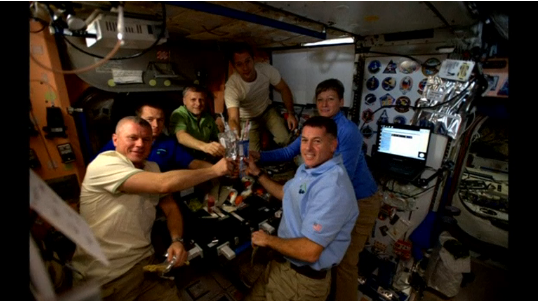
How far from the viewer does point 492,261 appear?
3.40 meters

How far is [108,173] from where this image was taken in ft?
5.22

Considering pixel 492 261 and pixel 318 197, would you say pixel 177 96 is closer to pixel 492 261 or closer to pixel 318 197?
pixel 318 197

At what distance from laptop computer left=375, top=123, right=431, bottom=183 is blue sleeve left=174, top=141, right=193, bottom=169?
2330 mm

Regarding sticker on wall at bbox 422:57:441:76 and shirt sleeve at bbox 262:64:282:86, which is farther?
shirt sleeve at bbox 262:64:282:86

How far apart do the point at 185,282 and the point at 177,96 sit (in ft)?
7.80

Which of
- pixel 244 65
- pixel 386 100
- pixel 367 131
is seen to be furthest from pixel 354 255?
pixel 244 65

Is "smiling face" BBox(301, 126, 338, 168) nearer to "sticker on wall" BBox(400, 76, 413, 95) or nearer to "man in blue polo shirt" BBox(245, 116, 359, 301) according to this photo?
"man in blue polo shirt" BBox(245, 116, 359, 301)

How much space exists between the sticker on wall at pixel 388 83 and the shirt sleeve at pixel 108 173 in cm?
294

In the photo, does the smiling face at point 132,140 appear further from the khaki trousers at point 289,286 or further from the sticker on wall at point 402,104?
the sticker on wall at point 402,104

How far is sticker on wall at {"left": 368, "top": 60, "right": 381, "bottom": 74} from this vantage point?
3.03 m

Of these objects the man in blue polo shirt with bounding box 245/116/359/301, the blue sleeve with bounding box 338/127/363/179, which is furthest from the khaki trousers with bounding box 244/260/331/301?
the blue sleeve with bounding box 338/127/363/179

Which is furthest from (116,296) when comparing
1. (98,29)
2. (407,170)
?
(407,170)

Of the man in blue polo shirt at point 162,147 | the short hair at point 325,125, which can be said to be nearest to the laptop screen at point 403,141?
the short hair at point 325,125

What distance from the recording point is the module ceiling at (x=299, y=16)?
152 centimetres
